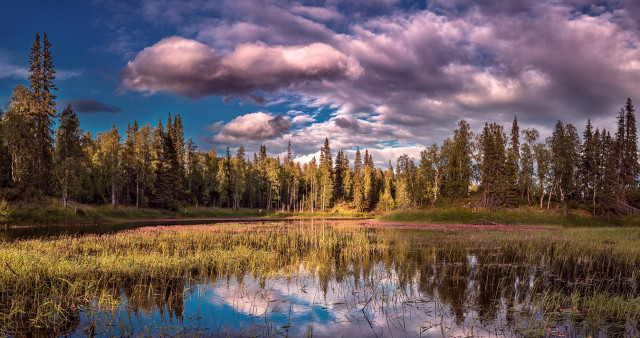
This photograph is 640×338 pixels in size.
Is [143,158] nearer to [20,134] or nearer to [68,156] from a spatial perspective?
[68,156]

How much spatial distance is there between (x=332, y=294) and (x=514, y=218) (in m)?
49.9

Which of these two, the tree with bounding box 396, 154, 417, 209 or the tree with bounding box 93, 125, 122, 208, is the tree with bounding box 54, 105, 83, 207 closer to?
the tree with bounding box 93, 125, 122, 208

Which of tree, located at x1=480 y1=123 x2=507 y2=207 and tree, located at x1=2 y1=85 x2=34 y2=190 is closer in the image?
tree, located at x1=2 y1=85 x2=34 y2=190

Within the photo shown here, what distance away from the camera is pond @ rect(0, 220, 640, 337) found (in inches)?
341

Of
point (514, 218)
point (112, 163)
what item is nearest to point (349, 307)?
point (514, 218)

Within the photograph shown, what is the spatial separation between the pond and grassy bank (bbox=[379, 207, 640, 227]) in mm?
32542

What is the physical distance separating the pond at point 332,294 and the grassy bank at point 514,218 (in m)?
32.5

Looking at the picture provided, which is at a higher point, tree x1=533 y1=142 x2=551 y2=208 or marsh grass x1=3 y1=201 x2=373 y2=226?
tree x1=533 y1=142 x2=551 y2=208

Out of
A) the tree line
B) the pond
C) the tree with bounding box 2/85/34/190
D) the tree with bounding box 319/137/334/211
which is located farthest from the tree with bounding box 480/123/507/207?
the tree with bounding box 2/85/34/190

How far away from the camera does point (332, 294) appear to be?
12.0 metres

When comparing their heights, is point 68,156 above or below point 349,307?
above

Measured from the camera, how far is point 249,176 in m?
98.6

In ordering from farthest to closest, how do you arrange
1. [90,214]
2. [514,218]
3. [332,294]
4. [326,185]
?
[326,185]
[514,218]
[90,214]
[332,294]

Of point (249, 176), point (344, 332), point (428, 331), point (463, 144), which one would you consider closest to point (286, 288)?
point (344, 332)
